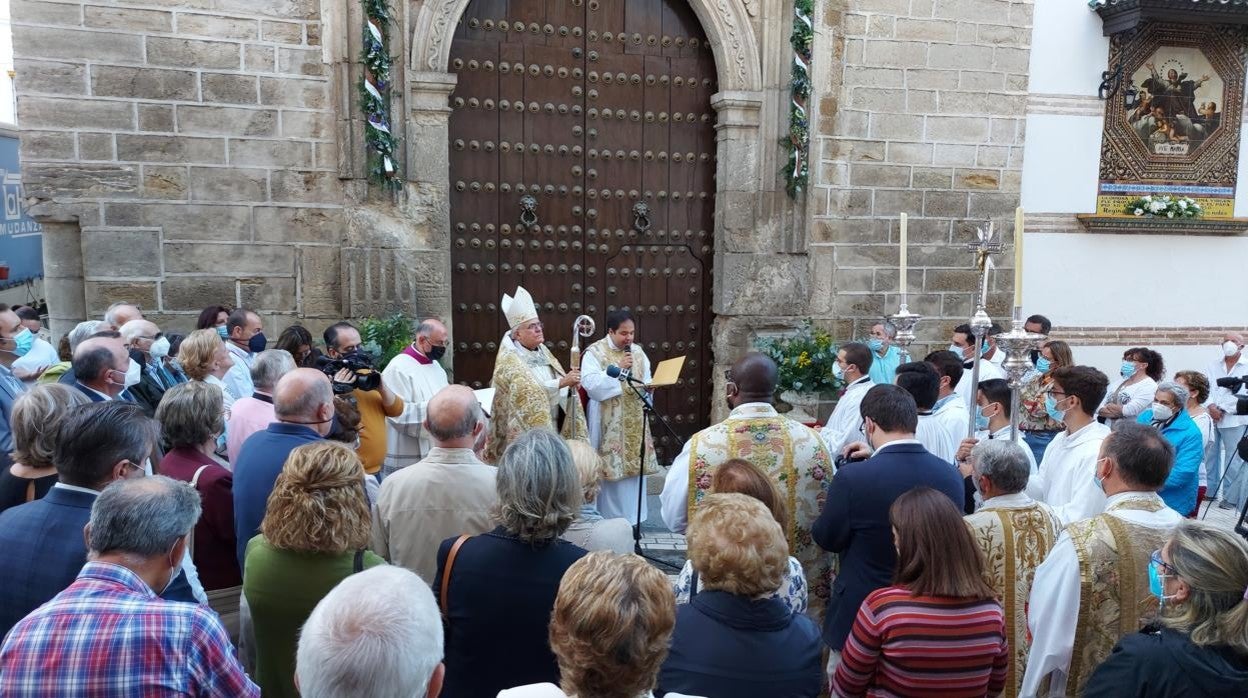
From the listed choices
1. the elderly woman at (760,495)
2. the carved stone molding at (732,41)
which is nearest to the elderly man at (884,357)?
the carved stone molding at (732,41)

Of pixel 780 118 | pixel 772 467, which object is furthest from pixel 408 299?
pixel 772 467

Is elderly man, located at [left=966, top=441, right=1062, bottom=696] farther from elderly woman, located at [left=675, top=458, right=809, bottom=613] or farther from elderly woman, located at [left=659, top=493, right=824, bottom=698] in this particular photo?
elderly woman, located at [left=659, top=493, right=824, bottom=698]

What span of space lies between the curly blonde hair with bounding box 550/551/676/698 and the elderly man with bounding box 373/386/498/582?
114 centimetres

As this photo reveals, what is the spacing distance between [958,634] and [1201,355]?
8.60 m

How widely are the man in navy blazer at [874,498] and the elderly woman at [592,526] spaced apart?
0.83 metres

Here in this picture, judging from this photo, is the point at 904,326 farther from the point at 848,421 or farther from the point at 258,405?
the point at 258,405

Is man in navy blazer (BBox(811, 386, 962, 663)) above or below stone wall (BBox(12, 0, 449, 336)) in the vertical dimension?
below

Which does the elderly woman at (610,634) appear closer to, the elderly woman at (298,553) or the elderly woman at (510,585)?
the elderly woman at (510,585)

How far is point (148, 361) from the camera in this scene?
520 cm

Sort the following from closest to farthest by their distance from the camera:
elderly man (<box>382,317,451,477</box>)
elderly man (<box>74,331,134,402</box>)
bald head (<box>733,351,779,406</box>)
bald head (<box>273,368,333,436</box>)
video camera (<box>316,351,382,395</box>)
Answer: bald head (<box>273,368,333,436</box>)
bald head (<box>733,351,779,406</box>)
elderly man (<box>74,331,134,402</box>)
video camera (<box>316,351,382,395</box>)
elderly man (<box>382,317,451,477</box>)

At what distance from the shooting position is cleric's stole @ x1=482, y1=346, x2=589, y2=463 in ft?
17.0

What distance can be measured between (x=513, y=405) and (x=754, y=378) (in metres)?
2.03

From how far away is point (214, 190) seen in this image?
6.61m

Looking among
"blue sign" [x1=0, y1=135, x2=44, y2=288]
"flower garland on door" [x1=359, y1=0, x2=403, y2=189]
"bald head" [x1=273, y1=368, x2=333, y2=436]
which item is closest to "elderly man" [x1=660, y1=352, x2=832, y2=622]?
"bald head" [x1=273, y1=368, x2=333, y2=436]
